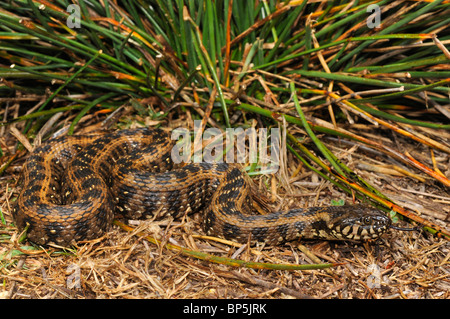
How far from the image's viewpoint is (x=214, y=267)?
414 centimetres

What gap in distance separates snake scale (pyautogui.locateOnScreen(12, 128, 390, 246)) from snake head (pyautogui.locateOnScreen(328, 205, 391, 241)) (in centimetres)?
1

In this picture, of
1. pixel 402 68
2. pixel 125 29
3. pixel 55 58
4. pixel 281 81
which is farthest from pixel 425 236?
pixel 55 58

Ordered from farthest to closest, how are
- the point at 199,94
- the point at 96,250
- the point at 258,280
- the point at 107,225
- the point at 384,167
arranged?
the point at 199,94 → the point at 384,167 → the point at 107,225 → the point at 96,250 → the point at 258,280

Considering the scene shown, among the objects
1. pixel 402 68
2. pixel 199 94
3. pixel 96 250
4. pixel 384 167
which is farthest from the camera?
pixel 199 94

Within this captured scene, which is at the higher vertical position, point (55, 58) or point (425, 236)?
point (55, 58)

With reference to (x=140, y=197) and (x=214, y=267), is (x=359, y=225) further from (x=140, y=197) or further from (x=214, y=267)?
(x=140, y=197)

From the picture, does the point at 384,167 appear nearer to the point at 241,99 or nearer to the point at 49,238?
the point at 241,99

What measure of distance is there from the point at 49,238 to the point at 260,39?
3.54 m

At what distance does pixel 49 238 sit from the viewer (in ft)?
14.4

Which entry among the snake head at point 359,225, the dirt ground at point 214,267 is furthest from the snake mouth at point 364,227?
the dirt ground at point 214,267

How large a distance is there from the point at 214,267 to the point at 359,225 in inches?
64.7

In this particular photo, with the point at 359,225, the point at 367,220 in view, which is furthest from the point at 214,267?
the point at 367,220

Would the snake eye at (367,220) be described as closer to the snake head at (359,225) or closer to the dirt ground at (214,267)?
the snake head at (359,225)

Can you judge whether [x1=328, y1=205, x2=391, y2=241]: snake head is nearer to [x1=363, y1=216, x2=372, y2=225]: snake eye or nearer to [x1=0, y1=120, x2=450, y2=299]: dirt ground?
[x1=363, y1=216, x2=372, y2=225]: snake eye
